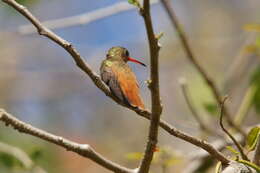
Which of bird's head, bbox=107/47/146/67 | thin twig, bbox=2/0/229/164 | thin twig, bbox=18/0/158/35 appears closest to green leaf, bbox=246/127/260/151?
thin twig, bbox=2/0/229/164

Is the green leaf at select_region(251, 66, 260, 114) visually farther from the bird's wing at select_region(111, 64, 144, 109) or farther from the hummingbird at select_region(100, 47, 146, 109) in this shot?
the bird's wing at select_region(111, 64, 144, 109)

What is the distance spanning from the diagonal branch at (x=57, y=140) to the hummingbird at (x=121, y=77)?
7.0 inches

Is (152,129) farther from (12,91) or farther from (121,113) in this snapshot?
(121,113)

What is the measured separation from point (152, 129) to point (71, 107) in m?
5.23

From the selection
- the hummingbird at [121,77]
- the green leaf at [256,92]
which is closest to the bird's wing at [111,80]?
the hummingbird at [121,77]

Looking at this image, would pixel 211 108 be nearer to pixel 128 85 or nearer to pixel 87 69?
pixel 128 85

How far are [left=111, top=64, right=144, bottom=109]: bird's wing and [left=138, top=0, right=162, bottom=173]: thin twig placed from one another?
0.62 feet

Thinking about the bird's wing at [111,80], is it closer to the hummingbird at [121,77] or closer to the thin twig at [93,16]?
the hummingbird at [121,77]

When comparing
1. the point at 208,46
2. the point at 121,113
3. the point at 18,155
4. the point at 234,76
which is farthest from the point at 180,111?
the point at 18,155

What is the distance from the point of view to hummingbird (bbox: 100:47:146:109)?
1585mm

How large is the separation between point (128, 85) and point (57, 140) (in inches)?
13.6

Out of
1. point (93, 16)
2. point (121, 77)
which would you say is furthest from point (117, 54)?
point (93, 16)

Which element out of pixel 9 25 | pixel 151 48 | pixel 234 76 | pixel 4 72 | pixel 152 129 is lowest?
pixel 152 129

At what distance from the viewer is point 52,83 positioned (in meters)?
5.97
